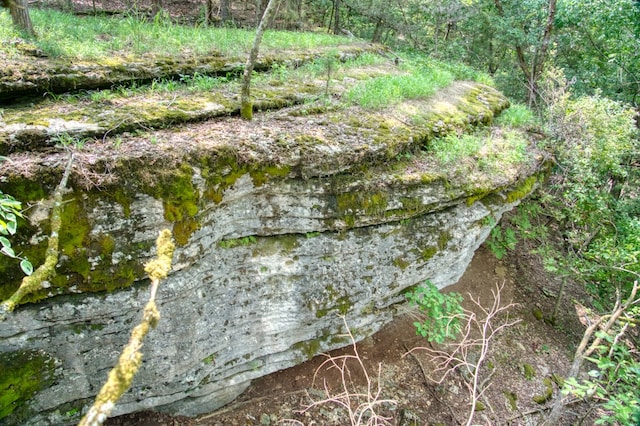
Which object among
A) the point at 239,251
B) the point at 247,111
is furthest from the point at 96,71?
the point at 239,251

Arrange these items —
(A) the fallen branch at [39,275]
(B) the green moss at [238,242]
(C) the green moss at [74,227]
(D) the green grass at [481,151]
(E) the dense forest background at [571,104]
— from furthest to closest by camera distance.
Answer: (E) the dense forest background at [571,104] → (D) the green grass at [481,151] → (B) the green moss at [238,242] → (C) the green moss at [74,227] → (A) the fallen branch at [39,275]

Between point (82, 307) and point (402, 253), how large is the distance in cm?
464

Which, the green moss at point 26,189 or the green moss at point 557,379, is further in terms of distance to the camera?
the green moss at point 557,379

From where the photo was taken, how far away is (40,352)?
14.2 ft

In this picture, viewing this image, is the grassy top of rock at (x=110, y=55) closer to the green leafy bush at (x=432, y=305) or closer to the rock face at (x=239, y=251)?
the rock face at (x=239, y=251)

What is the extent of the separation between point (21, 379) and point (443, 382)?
685cm

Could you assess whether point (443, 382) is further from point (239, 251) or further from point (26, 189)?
point (26, 189)

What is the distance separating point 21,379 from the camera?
4.25m

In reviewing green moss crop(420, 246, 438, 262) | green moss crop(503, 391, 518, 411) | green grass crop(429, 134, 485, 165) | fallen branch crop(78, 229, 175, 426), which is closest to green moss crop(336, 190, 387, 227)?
green moss crop(420, 246, 438, 262)

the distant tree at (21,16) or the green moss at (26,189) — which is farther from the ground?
the distant tree at (21,16)

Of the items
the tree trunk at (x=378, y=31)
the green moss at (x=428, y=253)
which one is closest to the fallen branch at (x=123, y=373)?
the green moss at (x=428, y=253)

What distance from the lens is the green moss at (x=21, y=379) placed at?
4.16 metres

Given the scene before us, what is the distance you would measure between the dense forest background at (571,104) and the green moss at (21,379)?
15.0 ft

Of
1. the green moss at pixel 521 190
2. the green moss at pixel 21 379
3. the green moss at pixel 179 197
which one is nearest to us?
the green moss at pixel 21 379
